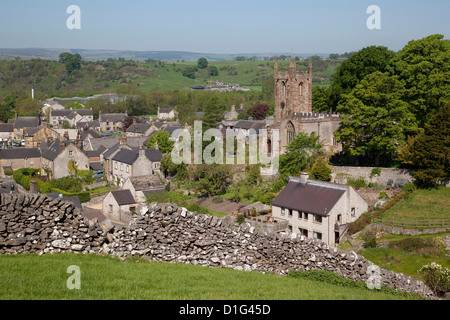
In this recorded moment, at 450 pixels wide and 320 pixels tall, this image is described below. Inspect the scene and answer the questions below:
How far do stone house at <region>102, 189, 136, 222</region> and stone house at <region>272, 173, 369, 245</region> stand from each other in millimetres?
13979

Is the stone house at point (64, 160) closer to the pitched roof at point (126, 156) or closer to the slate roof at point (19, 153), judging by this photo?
the slate roof at point (19, 153)

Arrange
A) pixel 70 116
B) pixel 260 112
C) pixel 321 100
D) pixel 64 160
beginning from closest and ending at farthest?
pixel 64 160 < pixel 321 100 < pixel 260 112 < pixel 70 116

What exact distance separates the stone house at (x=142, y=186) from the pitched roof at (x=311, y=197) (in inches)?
578

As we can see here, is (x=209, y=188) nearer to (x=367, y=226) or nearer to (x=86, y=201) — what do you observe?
(x=86, y=201)

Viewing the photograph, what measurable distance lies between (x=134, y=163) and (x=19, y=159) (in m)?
21.6

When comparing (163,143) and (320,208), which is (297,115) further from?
(163,143)

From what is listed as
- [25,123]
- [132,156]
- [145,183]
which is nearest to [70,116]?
[25,123]

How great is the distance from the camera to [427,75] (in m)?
43.4

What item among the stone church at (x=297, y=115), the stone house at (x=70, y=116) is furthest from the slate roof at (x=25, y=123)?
the stone church at (x=297, y=115)

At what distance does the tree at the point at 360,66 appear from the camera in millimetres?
53688

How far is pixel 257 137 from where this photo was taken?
64812mm

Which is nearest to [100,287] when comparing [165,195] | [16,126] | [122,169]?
[165,195]

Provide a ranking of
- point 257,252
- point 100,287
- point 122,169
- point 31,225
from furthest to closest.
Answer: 1. point 122,169
2. point 257,252
3. point 31,225
4. point 100,287
